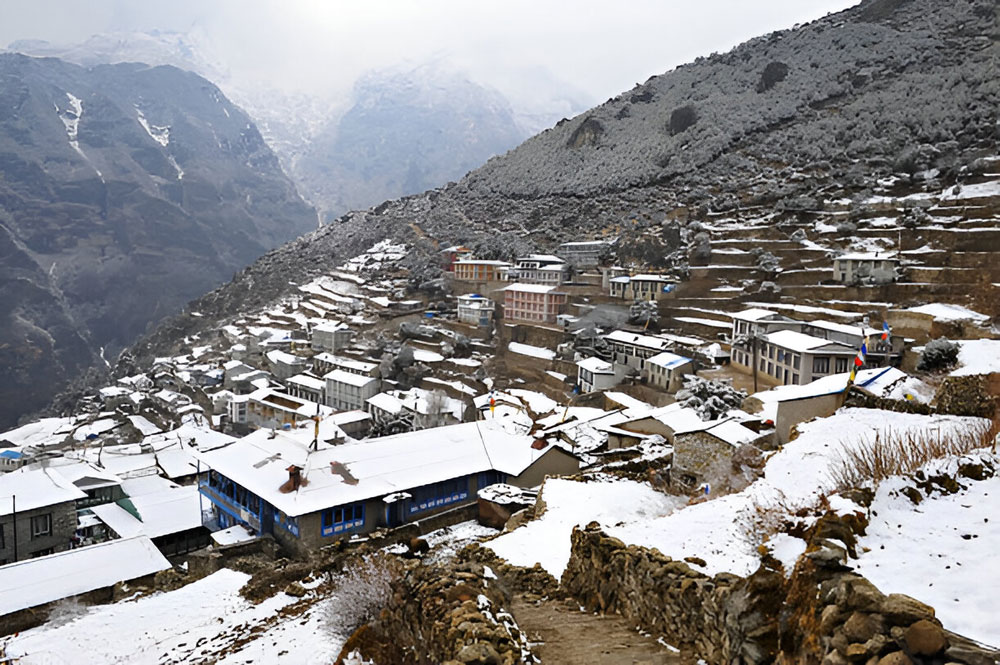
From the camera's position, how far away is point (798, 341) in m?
22.3

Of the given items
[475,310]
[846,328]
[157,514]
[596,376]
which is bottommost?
[157,514]

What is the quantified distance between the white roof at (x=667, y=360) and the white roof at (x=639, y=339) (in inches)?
38.1

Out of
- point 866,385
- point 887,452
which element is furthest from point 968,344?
point 887,452

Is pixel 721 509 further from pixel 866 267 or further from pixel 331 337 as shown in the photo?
pixel 331 337

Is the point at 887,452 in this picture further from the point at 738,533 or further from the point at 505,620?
the point at 505,620

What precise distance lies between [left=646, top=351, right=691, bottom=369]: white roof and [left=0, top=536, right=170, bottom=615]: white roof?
794 inches

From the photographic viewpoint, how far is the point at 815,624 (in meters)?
3.35

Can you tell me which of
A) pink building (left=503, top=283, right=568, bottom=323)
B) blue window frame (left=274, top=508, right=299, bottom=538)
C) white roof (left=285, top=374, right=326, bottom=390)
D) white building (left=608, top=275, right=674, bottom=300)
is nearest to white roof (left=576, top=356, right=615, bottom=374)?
white building (left=608, top=275, right=674, bottom=300)

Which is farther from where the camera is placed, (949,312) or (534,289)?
(534,289)

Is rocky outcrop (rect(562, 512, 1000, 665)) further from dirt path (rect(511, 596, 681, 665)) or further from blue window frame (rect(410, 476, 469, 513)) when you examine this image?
blue window frame (rect(410, 476, 469, 513))

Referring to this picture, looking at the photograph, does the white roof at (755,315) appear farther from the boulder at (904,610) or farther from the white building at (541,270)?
the boulder at (904,610)

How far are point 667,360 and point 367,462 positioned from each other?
15.1 m

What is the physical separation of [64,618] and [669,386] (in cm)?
2193

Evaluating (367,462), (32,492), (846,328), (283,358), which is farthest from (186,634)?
(283,358)
